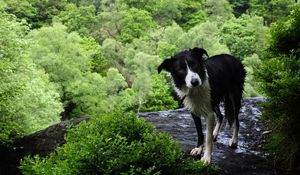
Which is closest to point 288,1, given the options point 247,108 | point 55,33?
point 55,33

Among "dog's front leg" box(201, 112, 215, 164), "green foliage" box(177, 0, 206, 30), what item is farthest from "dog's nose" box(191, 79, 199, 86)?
"green foliage" box(177, 0, 206, 30)

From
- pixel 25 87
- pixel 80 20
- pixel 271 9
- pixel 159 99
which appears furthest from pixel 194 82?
pixel 271 9

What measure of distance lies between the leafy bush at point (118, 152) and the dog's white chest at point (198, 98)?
3.37 feet

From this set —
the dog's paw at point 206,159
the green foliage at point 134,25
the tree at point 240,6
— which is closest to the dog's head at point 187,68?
the dog's paw at point 206,159

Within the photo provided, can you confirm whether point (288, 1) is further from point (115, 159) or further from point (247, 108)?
point (115, 159)

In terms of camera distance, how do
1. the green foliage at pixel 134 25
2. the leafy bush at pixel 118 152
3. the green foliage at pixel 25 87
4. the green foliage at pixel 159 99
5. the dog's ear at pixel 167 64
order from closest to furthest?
the leafy bush at pixel 118 152 → the dog's ear at pixel 167 64 → the green foliage at pixel 25 87 → the green foliage at pixel 159 99 → the green foliage at pixel 134 25

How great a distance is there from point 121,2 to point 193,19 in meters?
10.3

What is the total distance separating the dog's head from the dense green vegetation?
0.74 m

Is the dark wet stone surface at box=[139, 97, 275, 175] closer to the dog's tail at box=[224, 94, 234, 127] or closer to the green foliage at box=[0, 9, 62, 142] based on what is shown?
the dog's tail at box=[224, 94, 234, 127]

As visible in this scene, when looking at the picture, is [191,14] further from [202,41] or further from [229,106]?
[229,106]

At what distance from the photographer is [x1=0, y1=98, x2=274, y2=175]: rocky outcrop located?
5.73 metres

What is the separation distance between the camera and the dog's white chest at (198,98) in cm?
527

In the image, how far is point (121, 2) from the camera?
5600 cm

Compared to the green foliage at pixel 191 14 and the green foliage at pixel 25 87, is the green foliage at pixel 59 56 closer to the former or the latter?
Result: the green foliage at pixel 25 87
